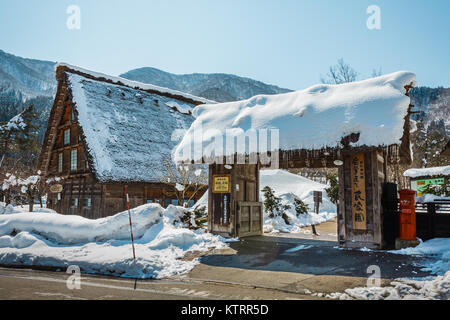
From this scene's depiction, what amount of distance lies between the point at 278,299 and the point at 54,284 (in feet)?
12.8

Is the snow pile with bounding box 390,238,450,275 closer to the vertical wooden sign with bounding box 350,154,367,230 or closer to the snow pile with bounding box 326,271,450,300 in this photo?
the vertical wooden sign with bounding box 350,154,367,230

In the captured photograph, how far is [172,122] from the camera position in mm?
22812

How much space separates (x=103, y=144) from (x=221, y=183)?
898 centimetres

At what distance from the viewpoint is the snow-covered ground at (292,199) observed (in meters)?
16.3

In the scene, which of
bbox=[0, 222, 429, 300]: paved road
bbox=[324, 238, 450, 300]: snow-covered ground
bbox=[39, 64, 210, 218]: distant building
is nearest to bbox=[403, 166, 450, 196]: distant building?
bbox=[39, 64, 210, 218]: distant building

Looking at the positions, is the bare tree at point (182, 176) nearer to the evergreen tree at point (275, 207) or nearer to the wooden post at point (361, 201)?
the evergreen tree at point (275, 207)

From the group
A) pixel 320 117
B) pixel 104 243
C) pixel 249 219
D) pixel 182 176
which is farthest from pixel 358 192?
pixel 182 176

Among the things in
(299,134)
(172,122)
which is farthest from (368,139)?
(172,122)

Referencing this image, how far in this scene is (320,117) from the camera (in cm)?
955

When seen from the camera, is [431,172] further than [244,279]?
Yes

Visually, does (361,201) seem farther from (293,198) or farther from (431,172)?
(431,172)

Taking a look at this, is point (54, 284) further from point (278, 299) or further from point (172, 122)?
point (172, 122)

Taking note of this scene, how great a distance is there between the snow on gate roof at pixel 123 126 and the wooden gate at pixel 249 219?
774cm

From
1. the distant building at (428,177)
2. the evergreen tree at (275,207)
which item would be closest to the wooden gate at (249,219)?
the evergreen tree at (275,207)
